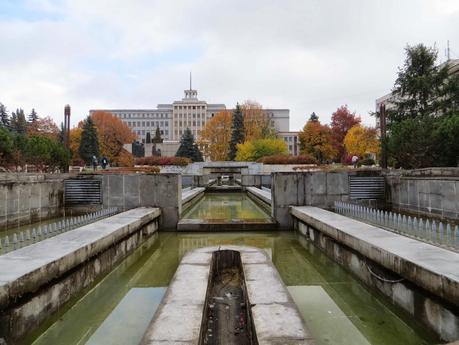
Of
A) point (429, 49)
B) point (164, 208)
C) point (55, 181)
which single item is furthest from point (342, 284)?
point (429, 49)

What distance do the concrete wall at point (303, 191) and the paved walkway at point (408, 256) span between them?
3.38m

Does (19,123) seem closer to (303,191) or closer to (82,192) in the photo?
(82,192)

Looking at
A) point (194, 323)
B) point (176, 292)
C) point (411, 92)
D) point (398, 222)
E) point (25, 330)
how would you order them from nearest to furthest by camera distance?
point (194, 323) < point (25, 330) < point (176, 292) < point (398, 222) < point (411, 92)

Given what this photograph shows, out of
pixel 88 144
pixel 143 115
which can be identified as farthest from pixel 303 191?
pixel 143 115

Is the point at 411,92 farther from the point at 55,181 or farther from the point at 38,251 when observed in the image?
the point at 38,251

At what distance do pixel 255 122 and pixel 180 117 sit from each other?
62212 mm

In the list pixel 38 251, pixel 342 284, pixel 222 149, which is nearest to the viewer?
pixel 38 251

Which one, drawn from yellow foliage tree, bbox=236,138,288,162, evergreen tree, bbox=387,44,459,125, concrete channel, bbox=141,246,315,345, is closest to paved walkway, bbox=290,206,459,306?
concrete channel, bbox=141,246,315,345

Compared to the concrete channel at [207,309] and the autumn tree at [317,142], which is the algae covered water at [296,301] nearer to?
the concrete channel at [207,309]

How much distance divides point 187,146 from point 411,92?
3637 centimetres

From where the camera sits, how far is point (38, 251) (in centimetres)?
495

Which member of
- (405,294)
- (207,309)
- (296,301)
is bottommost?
(296,301)

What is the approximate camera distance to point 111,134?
211 feet

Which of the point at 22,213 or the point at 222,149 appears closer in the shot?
the point at 22,213
